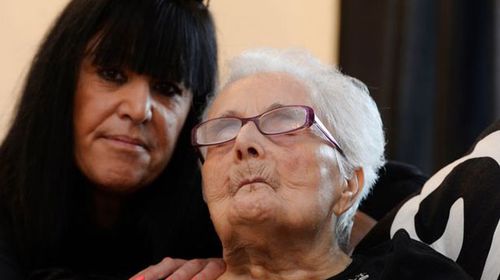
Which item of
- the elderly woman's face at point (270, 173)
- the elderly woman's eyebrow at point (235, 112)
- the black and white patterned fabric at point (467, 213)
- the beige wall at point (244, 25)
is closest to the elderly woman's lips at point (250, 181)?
the elderly woman's face at point (270, 173)

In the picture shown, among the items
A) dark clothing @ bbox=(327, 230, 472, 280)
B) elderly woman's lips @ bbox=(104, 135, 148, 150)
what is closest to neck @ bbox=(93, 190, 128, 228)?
elderly woman's lips @ bbox=(104, 135, 148, 150)

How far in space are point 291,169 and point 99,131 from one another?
50 centimetres

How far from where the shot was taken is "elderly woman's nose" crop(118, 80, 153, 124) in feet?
5.18

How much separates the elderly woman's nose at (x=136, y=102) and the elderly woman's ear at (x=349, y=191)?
1.52 ft

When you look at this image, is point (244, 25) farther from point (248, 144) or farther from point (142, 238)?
point (248, 144)

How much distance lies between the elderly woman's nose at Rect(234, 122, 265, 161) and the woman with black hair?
359 mm

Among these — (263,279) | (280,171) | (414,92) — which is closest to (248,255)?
(263,279)

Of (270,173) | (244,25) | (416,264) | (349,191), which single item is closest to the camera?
(416,264)

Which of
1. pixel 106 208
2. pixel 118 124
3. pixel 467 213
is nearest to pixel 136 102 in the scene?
pixel 118 124

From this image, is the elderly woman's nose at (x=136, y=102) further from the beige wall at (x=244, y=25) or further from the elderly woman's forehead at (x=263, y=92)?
the beige wall at (x=244, y=25)

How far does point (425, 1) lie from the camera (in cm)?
209

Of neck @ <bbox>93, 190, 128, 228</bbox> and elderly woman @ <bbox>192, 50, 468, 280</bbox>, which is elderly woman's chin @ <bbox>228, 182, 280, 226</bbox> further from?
neck @ <bbox>93, 190, 128, 228</bbox>

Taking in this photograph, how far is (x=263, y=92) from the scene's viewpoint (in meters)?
1.34

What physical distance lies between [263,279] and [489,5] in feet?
3.39
